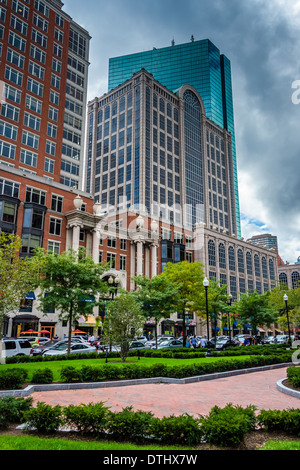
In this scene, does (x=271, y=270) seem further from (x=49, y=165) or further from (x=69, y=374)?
(x=69, y=374)

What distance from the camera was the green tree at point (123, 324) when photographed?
22.7m

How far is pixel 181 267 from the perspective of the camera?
137 feet

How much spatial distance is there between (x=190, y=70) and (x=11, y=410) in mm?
163226

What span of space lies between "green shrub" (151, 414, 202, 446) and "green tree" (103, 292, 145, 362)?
1620 centimetres

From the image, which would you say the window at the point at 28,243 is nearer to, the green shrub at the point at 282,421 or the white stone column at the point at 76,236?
the white stone column at the point at 76,236

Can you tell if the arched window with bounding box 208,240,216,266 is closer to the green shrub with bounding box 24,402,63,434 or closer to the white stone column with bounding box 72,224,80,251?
the white stone column with bounding box 72,224,80,251

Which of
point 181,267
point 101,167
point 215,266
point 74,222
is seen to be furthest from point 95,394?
point 101,167

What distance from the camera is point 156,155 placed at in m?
98.7

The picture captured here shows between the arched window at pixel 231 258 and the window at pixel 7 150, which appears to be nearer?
the window at pixel 7 150

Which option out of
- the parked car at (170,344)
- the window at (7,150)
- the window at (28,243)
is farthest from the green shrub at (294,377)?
the window at (7,150)

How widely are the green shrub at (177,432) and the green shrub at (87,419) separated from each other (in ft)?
3.75

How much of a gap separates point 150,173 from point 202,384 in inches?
3288

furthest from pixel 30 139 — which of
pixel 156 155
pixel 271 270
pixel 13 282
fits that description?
pixel 271 270

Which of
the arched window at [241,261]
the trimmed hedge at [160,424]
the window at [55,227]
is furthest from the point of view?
the arched window at [241,261]
